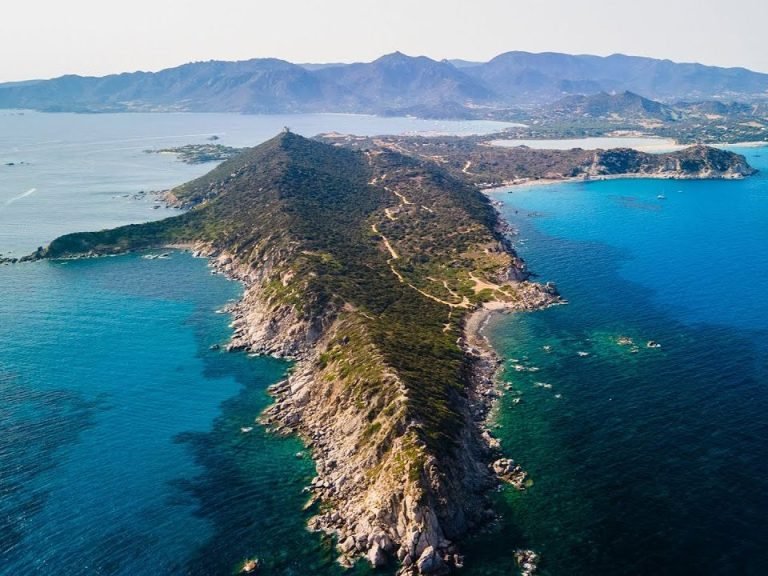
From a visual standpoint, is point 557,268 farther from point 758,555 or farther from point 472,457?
point 758,555

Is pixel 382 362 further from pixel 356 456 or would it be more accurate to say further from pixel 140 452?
pixel 140 452

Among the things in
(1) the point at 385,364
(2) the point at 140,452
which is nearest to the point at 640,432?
(1) the point at 385,364

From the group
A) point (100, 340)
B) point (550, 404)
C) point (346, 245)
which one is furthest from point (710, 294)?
point (100, 340)

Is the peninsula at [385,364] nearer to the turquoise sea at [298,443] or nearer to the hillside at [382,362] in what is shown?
the hillside at [382,362]

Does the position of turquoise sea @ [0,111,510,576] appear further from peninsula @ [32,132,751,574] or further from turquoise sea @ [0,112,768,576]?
peninsula @ [32,132,751,574]

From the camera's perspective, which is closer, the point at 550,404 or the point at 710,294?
the point at 550,404

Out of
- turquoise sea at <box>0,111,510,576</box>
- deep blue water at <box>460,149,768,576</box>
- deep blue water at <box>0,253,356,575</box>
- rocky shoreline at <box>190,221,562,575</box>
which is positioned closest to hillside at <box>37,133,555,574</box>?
rocky shoreline at <box>190,221,562,575</box>
